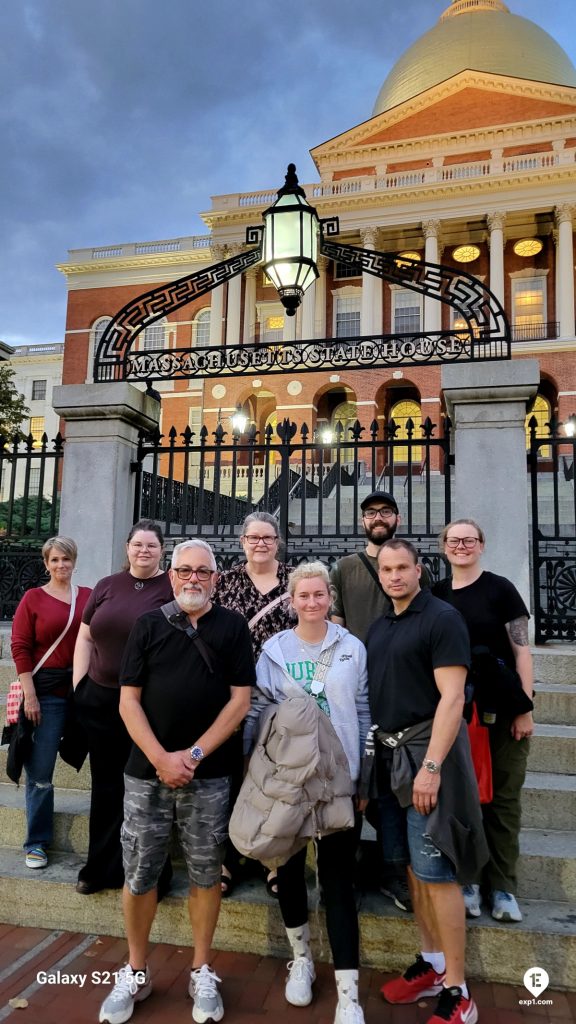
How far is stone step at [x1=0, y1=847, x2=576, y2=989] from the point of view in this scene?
3.07m

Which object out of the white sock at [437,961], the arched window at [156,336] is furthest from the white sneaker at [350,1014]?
the arched window at [156,336]

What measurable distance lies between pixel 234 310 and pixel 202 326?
497 centimetres

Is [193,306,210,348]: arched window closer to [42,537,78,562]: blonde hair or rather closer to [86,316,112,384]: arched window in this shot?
[86,316,112,384]: arched window

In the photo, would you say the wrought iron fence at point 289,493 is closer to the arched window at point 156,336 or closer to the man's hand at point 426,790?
the man's hand at point 426,790

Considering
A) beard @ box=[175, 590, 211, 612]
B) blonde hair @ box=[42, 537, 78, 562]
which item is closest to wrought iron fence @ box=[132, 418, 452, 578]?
blonde hair @ box=[42, 537, 78, 562]

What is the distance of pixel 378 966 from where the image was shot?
321 cm

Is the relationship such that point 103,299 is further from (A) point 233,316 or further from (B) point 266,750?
(B) point 266,750

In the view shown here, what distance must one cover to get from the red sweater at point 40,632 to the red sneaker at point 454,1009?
2.50m

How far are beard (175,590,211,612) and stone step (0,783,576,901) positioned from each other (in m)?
1.73

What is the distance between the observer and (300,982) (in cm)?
289

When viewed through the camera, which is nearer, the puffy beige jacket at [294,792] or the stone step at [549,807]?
the puffy beige jacket at [294,792]

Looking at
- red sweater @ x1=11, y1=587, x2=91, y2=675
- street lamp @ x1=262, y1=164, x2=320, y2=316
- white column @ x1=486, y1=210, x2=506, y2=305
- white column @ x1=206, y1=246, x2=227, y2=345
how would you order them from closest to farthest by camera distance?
red sweater @ x1=11, y1=587, x2=91, y2=675 → street lamp @ x1=262, y1=164, x2=320, y2=316 → white column @ x1=486, y1=210, x2=506, y2=305 → white column @ x1=206, y1=246, x2=227, y2=345

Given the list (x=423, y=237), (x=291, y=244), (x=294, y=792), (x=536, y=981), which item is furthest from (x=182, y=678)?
(x=423, y=237)

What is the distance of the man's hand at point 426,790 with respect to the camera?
8.86ft
